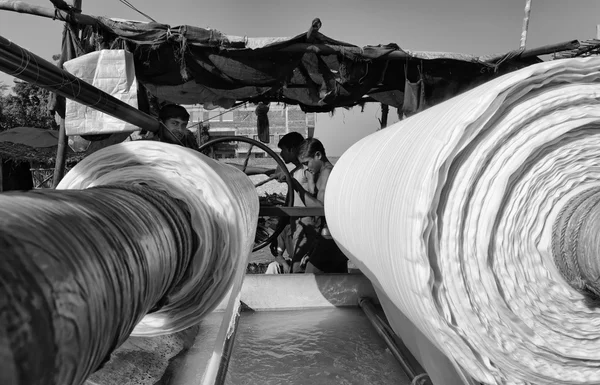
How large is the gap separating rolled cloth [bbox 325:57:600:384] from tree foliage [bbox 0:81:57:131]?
21.5m

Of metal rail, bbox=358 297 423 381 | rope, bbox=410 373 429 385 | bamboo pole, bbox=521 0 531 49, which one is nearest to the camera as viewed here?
rope, bbox=410 373 429 385

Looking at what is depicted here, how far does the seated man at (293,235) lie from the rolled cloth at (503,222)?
2958 millimetres

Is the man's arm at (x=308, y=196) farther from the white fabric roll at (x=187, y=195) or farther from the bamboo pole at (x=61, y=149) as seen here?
the white fabric roll at (x=187, y=195)

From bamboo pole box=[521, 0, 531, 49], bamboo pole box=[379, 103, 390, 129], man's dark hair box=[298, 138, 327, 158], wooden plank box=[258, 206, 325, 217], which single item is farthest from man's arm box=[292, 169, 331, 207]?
bamboo pole box=[521, 0, 531, 49]

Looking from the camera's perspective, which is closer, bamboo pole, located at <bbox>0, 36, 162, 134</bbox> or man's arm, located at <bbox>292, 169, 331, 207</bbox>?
bamboo pole, located at <bbox>0, 36, 162, 134</bbox>

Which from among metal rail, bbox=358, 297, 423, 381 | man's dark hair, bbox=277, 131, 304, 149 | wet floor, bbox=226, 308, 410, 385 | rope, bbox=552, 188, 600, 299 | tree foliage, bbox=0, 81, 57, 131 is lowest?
wet floor, bbox=226, 308, 410, 385

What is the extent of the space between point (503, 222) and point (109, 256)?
2.57 ft

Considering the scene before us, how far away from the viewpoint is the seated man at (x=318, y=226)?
4020mm

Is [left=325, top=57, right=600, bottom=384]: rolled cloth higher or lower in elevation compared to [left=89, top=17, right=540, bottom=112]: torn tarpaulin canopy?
lower

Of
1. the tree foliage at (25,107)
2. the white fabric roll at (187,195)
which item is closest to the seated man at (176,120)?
the white fabric roll at (187,195)

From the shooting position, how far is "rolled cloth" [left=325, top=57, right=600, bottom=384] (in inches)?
33.7

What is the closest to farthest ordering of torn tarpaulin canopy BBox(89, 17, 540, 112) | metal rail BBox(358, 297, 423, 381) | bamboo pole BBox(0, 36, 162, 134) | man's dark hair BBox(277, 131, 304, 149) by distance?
bamboo pole BBox(0, 36, 162, 134)
metal rail BBox(358, 297, 423, 381)
torn tarpaulin canopy BBox(89, 17, 540, 112)
man's dark hair BBox(277, 131, 304, 149)

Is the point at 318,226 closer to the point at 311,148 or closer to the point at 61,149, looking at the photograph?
the point at 311,148

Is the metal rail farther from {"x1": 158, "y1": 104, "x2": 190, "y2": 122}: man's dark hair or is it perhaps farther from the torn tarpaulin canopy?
{"x1": 158, "y1": 104, "x2": 190, "y2": 122}: man's dark hair
